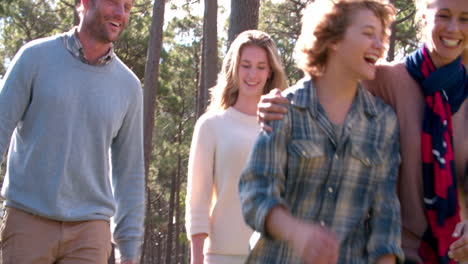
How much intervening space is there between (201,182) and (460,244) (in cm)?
233

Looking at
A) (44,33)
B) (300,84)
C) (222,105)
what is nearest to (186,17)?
(44,33)

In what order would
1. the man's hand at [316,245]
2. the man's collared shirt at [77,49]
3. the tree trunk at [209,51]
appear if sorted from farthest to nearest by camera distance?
the tree trunk at [209,51], the man's collared shirt at [77,49], the man's hand at [316,245]

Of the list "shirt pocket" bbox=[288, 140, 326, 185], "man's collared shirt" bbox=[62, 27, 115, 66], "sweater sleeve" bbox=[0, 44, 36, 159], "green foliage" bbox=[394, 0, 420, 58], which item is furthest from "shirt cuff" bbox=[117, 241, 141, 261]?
"green foliage" bbox=[394, 0, 420, 58]

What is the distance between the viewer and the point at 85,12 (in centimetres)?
482

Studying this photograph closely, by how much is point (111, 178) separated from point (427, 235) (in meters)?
2.26

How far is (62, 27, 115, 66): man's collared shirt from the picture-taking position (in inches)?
183

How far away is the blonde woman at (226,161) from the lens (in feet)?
16.5

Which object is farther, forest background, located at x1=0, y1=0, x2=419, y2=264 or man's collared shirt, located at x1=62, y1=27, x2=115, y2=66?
forest background, located at x1=0, y1=0, x2=419, y2=264

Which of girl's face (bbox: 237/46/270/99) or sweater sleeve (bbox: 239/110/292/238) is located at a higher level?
girl's face (bbox: 237/46/270/99)

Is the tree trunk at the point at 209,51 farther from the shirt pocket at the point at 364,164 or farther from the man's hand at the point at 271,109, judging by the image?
the shirt pocket at the point at 364,164

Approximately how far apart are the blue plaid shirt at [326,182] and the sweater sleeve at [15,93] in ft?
6.06

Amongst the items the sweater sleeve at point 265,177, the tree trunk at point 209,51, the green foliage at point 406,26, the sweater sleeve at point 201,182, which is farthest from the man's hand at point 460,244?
the green foliage at point 406,26

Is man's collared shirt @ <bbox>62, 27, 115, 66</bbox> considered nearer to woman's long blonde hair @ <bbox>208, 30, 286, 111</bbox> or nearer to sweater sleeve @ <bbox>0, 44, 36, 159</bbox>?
sweater sleeve @ <bbox>0, 44, 36, 159</bbox>

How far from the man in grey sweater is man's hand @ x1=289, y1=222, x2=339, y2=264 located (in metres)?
2.07
